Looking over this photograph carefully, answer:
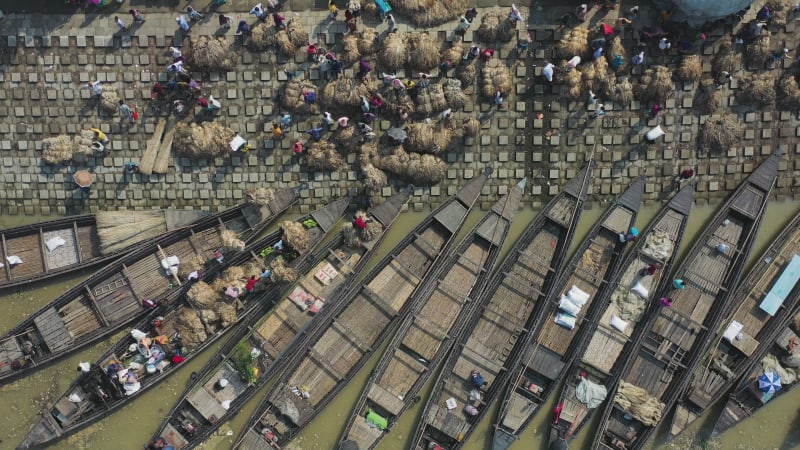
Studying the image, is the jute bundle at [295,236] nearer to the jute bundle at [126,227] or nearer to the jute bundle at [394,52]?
the jute bundle at [126,227]

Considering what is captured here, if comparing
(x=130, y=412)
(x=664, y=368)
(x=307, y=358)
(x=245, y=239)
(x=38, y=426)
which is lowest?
(x=38, y=426)

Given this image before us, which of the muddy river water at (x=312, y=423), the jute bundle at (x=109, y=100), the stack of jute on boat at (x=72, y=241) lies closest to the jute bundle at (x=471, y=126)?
the muddy river water at (x=312, y=423)

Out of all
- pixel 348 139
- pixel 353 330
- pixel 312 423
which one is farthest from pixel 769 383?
Answer: pixel 348 139

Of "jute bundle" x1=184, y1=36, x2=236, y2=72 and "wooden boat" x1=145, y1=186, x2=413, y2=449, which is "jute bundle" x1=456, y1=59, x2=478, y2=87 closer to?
"wooden boat" x1=145, y1=186, x2=413, y2=449

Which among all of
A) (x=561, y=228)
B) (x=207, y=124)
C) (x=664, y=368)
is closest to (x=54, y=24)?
(x=207, y=124)

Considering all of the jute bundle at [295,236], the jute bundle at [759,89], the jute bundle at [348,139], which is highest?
the jute bundle at [759,89]

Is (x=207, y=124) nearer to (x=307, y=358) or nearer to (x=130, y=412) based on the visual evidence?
(x=307, y=358)

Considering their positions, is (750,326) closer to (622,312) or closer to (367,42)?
(622,312)

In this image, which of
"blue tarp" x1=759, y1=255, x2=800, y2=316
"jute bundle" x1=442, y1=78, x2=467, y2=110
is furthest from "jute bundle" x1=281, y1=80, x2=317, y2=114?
"blue tarp" x1=759, y1=255, x2=800, y2=316
